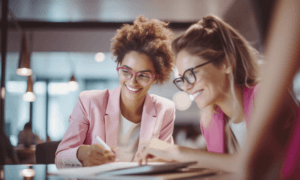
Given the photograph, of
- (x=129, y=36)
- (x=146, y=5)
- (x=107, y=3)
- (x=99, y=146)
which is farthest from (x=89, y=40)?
(x=99, y=146)

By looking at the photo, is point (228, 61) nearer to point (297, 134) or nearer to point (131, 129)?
point (297, 134)

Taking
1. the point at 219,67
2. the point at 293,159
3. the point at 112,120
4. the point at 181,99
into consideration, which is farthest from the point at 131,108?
the point at 181,99

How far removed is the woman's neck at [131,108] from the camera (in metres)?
1.68

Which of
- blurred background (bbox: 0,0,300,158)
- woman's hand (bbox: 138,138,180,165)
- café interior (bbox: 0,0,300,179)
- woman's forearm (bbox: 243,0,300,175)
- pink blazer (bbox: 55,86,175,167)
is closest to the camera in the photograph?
woman's forearm (bbox: 243,0,300,175)

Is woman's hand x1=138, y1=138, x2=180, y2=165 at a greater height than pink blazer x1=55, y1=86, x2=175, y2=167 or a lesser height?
lesser

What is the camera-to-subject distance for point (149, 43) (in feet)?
5.37

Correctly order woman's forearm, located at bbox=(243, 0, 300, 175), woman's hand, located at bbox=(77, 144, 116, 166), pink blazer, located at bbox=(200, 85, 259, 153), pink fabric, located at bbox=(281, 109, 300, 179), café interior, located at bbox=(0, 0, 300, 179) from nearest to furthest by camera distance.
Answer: woman's forearm, located at bbox=(243, 0, 300, 175) → pink fabric, located at bbox=(281, 109, 300, 179) → woman's hand, located at bbox=(77, 144, 116, 166) → pink blazer, located at bbox=(200, 85, 259, 153) → café interior, located at bbox=(0, 0, 300, 179)

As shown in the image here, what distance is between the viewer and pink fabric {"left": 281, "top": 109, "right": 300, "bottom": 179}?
0.84m

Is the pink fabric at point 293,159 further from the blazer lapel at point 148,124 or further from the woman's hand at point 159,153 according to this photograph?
the blazer lapel at point 148,124

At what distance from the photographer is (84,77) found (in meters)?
8.88

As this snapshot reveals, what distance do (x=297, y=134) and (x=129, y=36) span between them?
1.20 meters

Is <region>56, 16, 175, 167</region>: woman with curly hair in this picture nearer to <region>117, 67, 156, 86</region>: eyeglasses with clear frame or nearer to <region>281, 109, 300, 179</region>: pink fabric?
<region>117, 67, 156, 86</region>: eyeglasses with clear frame

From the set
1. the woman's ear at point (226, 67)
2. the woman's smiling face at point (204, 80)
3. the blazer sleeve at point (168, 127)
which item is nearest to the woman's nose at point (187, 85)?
the woman's smiling face at point (204, 80)

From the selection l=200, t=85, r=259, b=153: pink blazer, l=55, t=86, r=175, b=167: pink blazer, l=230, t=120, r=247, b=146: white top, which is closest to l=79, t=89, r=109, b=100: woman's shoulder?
l=55, t=86, r=175, b=167: pink blazer
